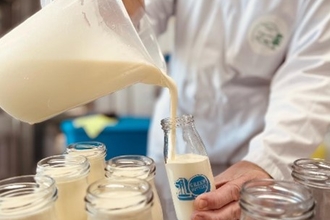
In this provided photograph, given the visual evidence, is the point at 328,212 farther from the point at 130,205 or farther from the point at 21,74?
the point at 21,74

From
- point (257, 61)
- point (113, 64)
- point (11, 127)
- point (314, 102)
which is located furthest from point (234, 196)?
point (11, 127)

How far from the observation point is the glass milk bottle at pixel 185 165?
1.90 feet

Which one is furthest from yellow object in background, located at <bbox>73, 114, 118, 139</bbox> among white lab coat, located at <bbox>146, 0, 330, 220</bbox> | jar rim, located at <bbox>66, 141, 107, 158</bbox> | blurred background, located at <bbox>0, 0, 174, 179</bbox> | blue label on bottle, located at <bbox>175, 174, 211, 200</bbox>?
blue label on bottle, located at <bbox>175, 174, 211, 200</bbox>

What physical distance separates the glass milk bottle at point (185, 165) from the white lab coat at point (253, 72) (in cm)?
22

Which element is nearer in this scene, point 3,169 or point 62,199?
point 62,199

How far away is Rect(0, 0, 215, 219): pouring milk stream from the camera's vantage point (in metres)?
0.56

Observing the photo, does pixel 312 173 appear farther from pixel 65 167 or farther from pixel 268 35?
pixel 268 35

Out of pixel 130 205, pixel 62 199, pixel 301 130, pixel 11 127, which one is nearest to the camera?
pixel 130 205

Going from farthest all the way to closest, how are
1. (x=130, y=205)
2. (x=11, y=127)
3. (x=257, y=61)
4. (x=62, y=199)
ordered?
1. (x=11, y=127)
2. (x=257, y=61)
3. (x=62, y=199)
4. (x=130, y=205)

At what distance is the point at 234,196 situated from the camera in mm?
602

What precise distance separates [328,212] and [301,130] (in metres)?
0.36

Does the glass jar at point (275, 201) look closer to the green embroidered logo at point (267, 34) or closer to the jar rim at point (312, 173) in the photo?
the jar rim at point (312, 173)

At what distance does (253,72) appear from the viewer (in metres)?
1.03

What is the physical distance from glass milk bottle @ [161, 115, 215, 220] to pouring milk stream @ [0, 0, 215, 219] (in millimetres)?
20
